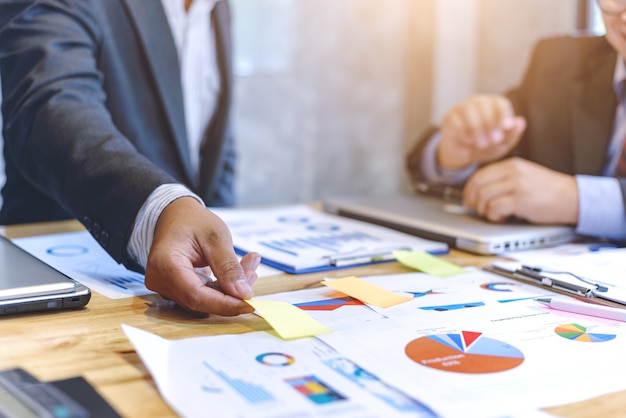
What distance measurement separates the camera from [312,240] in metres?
1.17

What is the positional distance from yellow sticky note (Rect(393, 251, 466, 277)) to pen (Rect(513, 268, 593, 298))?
0.26 ft

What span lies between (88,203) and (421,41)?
2702 mm

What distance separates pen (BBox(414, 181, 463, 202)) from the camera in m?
1.52

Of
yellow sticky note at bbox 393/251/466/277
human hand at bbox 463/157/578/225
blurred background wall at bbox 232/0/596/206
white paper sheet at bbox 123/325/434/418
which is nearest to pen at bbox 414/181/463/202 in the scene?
human hand at bbox 463/157/578/225

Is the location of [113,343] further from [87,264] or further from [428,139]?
[428,139]

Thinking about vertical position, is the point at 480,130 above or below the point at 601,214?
above

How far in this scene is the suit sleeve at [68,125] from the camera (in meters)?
0.96

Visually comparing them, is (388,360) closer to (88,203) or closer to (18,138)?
(88,203)

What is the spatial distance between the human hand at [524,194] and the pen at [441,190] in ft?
0.59

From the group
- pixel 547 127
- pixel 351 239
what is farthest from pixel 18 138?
pixel 547 127

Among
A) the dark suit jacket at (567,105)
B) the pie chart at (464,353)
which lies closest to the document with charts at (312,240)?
the pie chart at (464,353)

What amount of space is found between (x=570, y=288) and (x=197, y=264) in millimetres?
452

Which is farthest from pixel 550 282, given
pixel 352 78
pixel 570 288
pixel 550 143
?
pixel 352 78

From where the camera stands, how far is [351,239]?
46.8 inches
